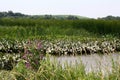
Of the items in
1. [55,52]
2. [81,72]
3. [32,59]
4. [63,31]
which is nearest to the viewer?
[81,72]

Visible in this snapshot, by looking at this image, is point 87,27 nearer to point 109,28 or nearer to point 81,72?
point 109,28

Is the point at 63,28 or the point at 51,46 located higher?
the point at 51,46

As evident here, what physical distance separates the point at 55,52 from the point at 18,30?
760 centimetres

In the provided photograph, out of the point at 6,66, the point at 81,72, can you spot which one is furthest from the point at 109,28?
the point at 81,72

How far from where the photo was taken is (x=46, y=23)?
3447 cm

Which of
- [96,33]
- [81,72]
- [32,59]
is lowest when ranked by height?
[96,33]

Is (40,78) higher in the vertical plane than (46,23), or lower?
higher

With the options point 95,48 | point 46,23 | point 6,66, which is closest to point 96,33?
point 46,23

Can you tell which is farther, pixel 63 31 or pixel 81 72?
pixel 63 31

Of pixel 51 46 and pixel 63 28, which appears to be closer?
pixel 51 46

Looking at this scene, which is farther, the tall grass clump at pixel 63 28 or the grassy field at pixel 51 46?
Answer: the tall grass clump at pixel 63 28

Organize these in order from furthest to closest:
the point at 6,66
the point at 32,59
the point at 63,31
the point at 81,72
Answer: the point at 63,31
the point at 6,66
the point at 32,59
the point at 81,72

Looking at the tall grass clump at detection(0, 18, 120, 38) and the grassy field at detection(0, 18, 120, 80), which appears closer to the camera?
the grassy field at detection(0, 18, 120, 80)

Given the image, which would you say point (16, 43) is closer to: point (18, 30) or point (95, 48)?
point (95, 48)
